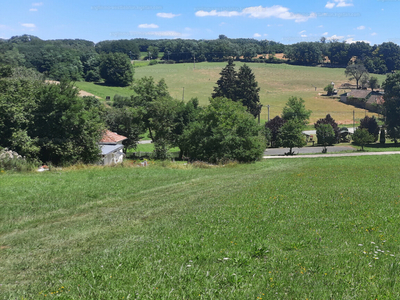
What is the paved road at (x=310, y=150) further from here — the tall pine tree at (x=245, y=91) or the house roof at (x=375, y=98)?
the house roof at (x=375, y=98)

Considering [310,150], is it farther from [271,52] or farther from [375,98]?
[271,52]

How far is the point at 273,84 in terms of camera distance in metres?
132

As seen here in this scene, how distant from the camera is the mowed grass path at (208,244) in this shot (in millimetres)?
5781

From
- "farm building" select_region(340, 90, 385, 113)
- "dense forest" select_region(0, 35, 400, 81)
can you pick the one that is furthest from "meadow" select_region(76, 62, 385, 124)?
"dense forest" select_region(0, 35, 400, 81)

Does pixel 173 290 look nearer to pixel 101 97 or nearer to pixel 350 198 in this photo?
pixel 350 198

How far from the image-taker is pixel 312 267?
253 inches

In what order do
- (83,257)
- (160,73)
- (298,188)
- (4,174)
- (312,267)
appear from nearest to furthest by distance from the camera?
1. (312,267)
2. (83,257)
3. (298,188)
4. (4,174)
5. (160,73)

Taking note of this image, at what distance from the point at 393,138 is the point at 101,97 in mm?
78019

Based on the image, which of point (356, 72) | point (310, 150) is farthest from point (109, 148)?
point (356, 72)

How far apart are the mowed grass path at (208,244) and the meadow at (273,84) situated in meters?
80.4

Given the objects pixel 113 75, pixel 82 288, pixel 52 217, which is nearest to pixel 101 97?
pixel 113 75

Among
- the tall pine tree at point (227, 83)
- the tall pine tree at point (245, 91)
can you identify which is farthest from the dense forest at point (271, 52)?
the tall pine tree at point (245, 91)

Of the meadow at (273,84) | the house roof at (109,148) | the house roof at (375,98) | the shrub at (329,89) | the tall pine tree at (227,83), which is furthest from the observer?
the shrub at (329,89)

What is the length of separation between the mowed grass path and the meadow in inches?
3166
